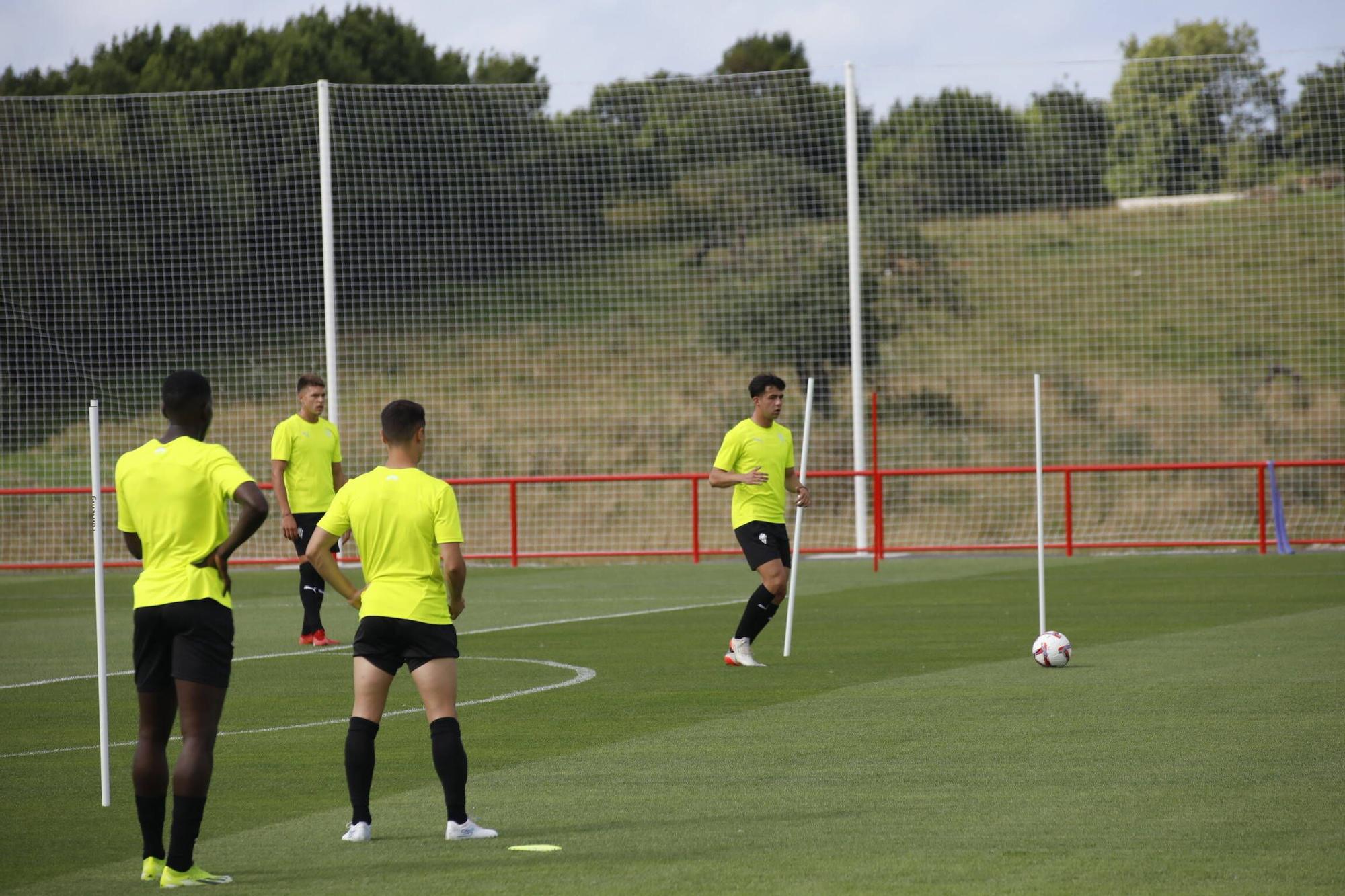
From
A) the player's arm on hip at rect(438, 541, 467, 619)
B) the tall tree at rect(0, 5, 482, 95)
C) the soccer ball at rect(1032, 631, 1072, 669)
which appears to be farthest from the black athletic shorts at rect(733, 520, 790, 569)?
the tall tree at rect(0, 5, 482, 95)

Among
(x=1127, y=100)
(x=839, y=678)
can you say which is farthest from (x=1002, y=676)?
(x=1127, y=100)

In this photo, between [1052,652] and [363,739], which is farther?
[1052,652]

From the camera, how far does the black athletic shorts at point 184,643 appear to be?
5.92m

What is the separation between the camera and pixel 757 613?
12.2m

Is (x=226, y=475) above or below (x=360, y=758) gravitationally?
above

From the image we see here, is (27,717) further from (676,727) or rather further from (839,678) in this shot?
(839,678)

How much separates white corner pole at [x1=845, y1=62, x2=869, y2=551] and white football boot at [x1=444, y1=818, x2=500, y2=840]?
1739 centimetres

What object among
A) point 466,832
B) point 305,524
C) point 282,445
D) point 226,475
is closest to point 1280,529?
point 305,524

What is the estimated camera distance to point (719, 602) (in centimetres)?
1789

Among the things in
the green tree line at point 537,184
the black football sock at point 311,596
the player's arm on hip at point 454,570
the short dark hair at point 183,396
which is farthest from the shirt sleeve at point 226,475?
the green tree line at point 537,184

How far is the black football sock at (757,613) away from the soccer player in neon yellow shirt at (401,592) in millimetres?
5787

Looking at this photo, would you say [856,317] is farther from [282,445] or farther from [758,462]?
[758,462]

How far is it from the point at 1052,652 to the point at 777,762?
389cm

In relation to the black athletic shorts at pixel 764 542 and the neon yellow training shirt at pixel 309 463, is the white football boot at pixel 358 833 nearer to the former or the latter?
the black athletic shorts at pixel 764 542
